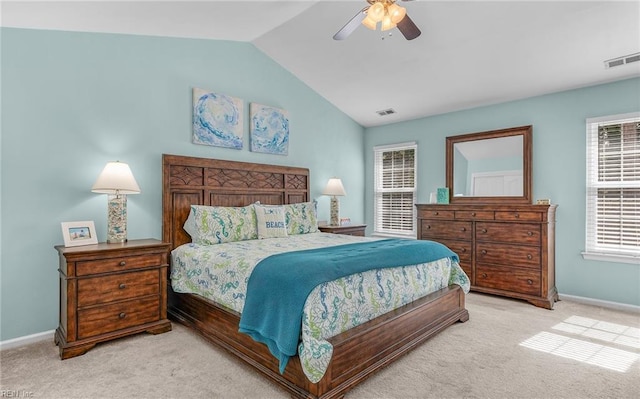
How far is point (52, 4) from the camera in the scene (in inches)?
100

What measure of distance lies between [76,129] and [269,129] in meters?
2.17

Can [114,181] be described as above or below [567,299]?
above

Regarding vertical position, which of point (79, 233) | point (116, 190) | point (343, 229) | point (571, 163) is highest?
point (571, 163)

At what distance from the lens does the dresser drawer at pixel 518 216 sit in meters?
3.88

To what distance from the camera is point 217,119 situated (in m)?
4.02

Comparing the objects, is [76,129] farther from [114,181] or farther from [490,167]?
[490,167]

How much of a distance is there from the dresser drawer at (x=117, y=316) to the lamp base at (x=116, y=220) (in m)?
0.60

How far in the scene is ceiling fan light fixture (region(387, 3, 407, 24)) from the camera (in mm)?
2441

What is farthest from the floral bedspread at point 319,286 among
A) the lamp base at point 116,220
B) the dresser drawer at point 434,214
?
the dresser drawer at point 434,214

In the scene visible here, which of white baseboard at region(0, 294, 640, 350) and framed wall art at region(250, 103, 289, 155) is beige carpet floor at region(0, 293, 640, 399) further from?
framed wall art at region(250, 103, 289, 155)

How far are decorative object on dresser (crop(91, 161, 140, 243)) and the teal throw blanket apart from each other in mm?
1560

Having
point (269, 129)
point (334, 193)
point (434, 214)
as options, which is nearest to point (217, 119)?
point (269, 129)

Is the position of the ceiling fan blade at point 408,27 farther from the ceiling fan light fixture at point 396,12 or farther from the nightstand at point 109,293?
the nightstand at point 109,293

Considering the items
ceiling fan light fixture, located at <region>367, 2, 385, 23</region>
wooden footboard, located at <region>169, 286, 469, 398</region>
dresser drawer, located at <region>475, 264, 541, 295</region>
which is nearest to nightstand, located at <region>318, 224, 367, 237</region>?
Result: dresser drawer, located at <region>475, 264, 541, 295</region>
